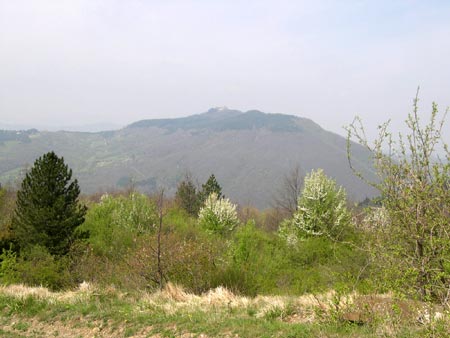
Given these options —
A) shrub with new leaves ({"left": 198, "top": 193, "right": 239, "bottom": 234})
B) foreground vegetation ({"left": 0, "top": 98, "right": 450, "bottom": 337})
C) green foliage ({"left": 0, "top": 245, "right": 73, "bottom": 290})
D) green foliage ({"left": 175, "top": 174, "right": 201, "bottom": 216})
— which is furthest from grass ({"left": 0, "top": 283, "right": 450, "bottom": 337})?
green foliage ({"left": 175, "top": 174, "right": 201, "bottom": 216})

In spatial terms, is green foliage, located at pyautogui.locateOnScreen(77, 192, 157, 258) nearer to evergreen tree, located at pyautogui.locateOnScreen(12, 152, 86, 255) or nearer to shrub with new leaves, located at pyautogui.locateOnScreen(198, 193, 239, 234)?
evergreen tree, located at pyautogui.locateOnScreen(12, 152, 86, 255)

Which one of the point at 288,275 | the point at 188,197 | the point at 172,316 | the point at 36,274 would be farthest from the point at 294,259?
the point at 188,197

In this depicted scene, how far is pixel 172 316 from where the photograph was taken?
31.3 feet

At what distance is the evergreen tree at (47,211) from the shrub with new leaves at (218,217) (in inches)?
470

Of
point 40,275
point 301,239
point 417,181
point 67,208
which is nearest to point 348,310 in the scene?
point 417,181

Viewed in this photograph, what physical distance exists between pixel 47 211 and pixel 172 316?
2232 centimetres

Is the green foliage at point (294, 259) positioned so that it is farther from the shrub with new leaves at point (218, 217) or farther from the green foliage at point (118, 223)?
the green foliage at point (118, 223)

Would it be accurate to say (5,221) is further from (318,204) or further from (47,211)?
(318,204)

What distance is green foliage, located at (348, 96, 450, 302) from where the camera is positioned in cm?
597

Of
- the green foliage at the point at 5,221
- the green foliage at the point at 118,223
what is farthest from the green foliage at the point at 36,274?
the green foliage at the point at 118,223

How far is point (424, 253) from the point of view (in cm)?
627

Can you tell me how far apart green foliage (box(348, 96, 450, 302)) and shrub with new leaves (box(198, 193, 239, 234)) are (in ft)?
96.7

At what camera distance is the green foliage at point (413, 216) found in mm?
5974

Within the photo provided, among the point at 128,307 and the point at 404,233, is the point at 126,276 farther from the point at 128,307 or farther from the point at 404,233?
the point at 404,233
